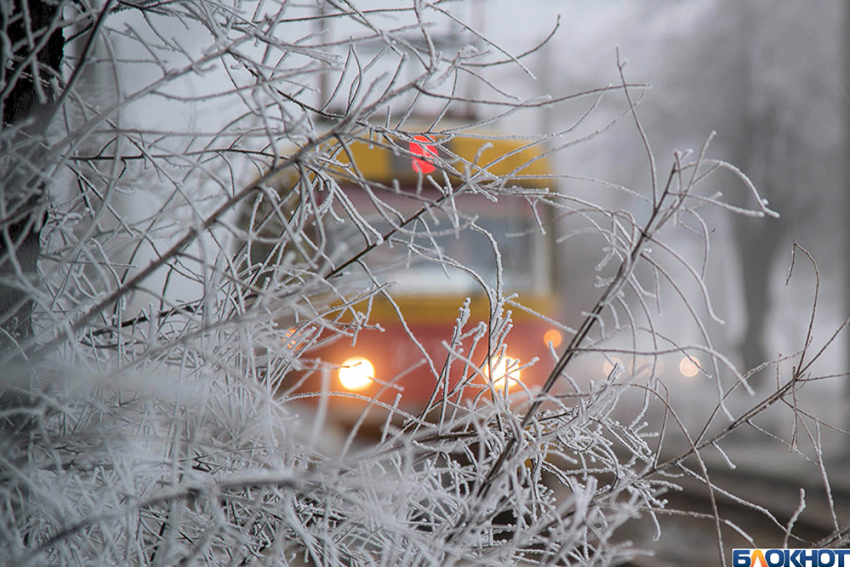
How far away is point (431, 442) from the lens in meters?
1.47

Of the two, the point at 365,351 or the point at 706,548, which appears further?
the point at 706,548

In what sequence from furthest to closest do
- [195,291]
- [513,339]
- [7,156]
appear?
[513,339]
[195,291]
[7,156]

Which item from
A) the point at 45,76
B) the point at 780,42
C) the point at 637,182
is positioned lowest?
the point at 45,76

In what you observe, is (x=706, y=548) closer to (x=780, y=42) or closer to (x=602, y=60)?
(x=780, y=42)

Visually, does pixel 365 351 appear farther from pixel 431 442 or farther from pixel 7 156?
pixel 7 156

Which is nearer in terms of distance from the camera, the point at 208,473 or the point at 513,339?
the point at 208,473

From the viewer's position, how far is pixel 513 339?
490 cm

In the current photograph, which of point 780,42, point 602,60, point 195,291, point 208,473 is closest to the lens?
point 208,473

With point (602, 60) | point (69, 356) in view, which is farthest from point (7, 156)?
point (602, 60)

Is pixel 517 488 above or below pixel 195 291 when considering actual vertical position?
below

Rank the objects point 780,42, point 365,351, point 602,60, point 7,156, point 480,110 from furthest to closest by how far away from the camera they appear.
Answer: point 602,60
point 780,42
point 480,110
point 365,351
point 7,156

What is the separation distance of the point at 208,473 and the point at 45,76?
32.2 inches

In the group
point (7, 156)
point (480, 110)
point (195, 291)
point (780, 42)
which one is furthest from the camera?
point (780, 42)

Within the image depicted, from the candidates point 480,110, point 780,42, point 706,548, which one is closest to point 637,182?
point 780,42
